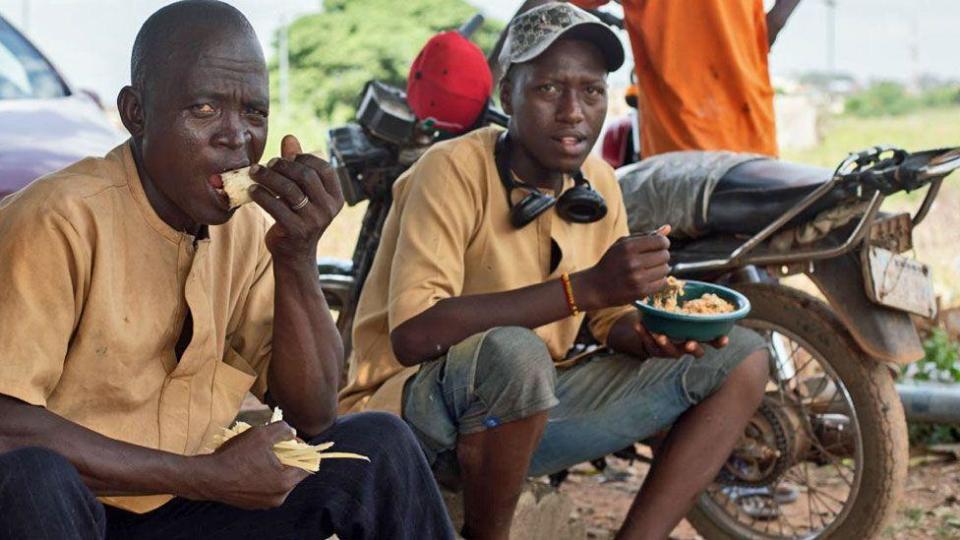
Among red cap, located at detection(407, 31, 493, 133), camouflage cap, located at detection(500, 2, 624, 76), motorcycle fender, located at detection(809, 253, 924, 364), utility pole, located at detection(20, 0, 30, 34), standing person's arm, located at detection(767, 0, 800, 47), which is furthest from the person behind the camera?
utility pole, located at detection(20, 0, 30, 34)

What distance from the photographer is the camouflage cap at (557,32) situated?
3.58 m

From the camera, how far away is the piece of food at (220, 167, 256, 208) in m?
2.51

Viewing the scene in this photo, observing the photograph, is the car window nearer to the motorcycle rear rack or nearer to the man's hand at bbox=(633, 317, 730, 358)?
the motorcycle rear rack

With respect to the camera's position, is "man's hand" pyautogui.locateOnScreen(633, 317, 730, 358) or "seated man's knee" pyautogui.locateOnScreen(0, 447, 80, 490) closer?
"seated man's knee" pyautogui.locateOnScreen(0, 447, 80, 490)

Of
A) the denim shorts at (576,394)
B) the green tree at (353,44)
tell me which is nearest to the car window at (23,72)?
the denim shorts at (576,394)

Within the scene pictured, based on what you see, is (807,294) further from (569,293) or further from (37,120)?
(37,120)

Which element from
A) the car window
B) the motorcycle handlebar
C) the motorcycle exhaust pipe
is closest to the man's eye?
the motorcycle handlebar

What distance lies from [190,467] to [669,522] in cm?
160

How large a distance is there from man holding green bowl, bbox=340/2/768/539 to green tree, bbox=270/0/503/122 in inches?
782

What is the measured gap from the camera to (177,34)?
256cm

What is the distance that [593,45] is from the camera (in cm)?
364

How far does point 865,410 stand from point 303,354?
1897mm

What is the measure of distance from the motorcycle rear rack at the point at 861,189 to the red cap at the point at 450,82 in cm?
88

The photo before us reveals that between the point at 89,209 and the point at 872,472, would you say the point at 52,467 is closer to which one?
the point at 89,209
